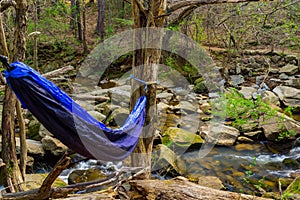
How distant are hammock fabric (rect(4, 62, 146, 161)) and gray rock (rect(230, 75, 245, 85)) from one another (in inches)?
218

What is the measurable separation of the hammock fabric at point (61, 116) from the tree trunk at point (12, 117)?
491 mm

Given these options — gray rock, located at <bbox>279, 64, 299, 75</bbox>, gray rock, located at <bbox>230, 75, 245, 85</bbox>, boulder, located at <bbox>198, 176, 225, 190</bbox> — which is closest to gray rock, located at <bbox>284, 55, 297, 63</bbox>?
gray rock, located at <bbox>279, 64, 299, 75</bbox>

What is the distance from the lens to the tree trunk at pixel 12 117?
68.3 inches

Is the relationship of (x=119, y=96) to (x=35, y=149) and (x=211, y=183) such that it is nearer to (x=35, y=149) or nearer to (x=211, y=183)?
(x=35, y=149)

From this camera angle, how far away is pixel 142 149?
204 cm

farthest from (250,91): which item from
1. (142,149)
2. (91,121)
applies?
(91,121)

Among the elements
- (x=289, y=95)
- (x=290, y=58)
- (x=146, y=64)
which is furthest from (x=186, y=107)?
(x=290, y=58)

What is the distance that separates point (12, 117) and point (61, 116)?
25.4 inches

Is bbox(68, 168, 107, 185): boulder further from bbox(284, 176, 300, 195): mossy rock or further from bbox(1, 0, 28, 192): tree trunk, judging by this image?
bbox(284, 176, 300, 195): mossy rock

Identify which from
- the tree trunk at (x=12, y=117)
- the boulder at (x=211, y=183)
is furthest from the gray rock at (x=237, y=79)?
the tree trunk at (x=12, y=117)

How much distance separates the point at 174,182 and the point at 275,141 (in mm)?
2722

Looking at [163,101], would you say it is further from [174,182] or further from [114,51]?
[174,182]

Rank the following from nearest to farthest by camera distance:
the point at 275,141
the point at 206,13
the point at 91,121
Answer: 1. the point at 91,121
2. the point at 275,141
3. the point at 206,13

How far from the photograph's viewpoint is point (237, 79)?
22.4ft
